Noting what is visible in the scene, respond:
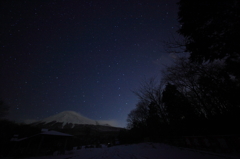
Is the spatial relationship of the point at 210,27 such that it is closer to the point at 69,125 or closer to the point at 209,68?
the point at 209,68

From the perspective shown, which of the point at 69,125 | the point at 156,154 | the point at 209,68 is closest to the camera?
the point at 156,154

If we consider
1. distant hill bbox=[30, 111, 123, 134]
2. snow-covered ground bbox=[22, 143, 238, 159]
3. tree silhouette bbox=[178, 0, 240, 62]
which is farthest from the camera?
distant hill bbox=[30, 111, 123, 134]

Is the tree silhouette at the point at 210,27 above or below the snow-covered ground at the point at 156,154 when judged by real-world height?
above

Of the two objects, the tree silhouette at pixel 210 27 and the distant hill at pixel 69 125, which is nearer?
the tree silhouette at pixel 210 27

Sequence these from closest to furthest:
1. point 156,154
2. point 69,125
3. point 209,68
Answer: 1. point 156,154
2. point 209,68
3. point 69,125

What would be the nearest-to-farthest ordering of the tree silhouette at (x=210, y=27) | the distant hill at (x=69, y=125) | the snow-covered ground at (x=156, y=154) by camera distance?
the snow-covered ground at (x=156, y=154) → the tree silhouette at (x=210, y=27) → the distant hill at (x=69, y=125)

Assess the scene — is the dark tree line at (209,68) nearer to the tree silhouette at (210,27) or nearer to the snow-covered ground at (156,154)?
the tree silhouette at (210,27)

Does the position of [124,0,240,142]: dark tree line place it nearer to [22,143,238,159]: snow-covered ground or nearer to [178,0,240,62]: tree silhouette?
[178,0,240,62]: tree silhouette

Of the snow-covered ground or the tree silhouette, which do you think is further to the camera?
the tree silhouette

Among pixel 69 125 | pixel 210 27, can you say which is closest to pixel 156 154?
pixel 210 27

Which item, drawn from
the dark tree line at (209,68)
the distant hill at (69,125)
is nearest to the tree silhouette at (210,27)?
the dark tree line at (209,68)

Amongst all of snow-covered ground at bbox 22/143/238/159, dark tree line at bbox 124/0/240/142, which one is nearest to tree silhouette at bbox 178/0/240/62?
dark tree line at bbox 124/0/240/142

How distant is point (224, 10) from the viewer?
4.89 m

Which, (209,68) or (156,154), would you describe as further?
(209,68)
